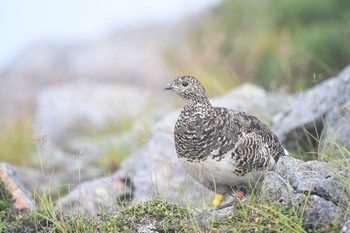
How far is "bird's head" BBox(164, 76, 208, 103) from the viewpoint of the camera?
636 cm

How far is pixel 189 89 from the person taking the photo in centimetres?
639

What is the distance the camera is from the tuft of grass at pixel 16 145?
1005 centimetres

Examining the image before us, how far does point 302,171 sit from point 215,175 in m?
0.74

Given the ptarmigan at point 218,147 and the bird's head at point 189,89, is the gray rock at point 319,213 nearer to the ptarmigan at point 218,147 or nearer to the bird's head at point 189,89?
the ptarmigan at point 218,147

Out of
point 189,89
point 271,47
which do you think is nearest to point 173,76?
point 271,47

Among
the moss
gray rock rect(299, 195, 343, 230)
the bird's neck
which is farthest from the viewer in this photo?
the moss

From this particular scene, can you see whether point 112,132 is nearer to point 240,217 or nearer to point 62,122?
point 62,122

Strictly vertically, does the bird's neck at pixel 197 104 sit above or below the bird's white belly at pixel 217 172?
above

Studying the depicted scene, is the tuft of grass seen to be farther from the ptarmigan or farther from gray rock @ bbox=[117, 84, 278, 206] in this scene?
the ptarmigan

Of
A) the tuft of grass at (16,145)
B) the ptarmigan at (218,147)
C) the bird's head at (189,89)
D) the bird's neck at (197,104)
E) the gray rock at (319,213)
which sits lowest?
the tuft of grass at (16,145)

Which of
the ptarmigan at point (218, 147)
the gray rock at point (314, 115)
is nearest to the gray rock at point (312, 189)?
the ptarmigan at point (218, 147)

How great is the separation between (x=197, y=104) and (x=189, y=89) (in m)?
0.16

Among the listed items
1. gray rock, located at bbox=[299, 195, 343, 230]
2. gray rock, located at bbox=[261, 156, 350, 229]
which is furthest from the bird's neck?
gray rock, located at bbox=[299, 195, 343, 230]

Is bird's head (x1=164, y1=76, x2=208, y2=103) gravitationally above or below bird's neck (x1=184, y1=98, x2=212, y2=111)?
above
